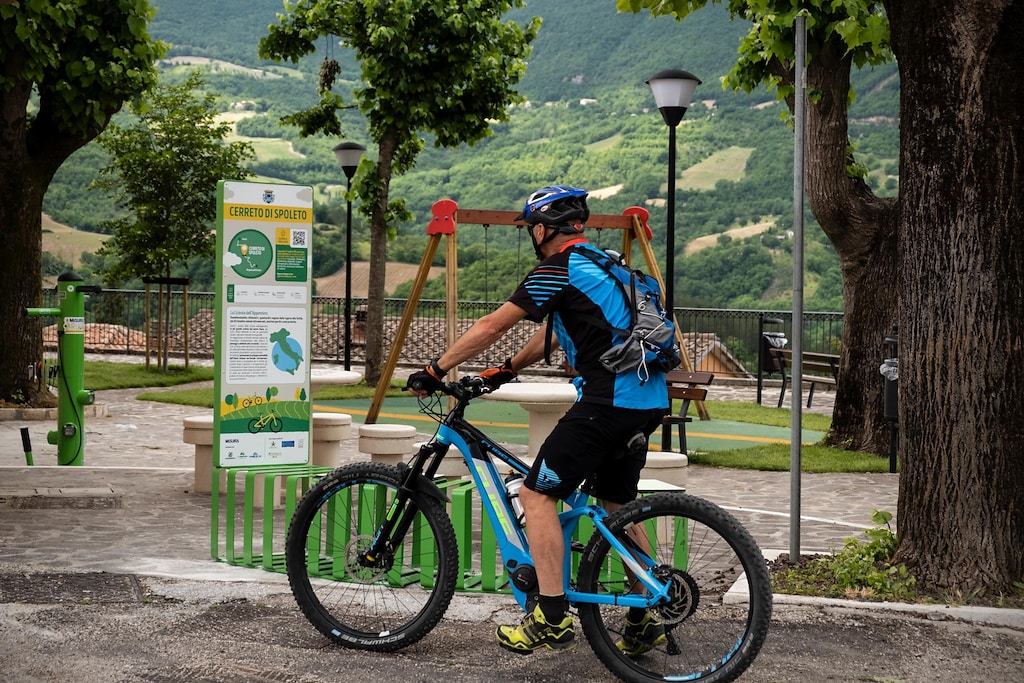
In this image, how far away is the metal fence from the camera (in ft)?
81.7

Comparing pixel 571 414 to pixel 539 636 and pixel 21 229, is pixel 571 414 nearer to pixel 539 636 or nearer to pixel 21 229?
pixel 539 636

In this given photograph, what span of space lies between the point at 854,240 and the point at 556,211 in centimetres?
818

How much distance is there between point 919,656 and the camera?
16.9ft

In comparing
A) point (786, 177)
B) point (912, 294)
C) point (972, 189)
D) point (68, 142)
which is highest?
point (786, 177)

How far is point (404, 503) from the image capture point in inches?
203

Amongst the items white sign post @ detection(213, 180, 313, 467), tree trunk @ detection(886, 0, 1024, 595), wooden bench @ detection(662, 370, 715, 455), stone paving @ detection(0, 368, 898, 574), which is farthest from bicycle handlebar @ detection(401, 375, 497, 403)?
wooden bench @ detection(662, 370, 715, 455)

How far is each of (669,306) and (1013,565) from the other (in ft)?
24.9

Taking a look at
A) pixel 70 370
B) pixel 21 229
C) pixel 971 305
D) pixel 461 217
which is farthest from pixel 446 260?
pixel 971 305

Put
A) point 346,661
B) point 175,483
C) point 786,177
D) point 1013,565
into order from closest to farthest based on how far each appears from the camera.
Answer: point 346,661, point 1013,565, point 175,483, point 786,177

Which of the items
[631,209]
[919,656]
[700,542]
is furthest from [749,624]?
[631,209]

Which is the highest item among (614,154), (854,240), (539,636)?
(614,154)

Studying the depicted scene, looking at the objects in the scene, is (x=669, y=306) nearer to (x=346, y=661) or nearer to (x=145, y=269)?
(x=346, y=661)

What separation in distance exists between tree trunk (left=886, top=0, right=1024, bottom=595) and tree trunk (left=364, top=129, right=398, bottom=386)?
48.6ft

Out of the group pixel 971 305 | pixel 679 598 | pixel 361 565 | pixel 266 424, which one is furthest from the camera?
pixel 266 424
